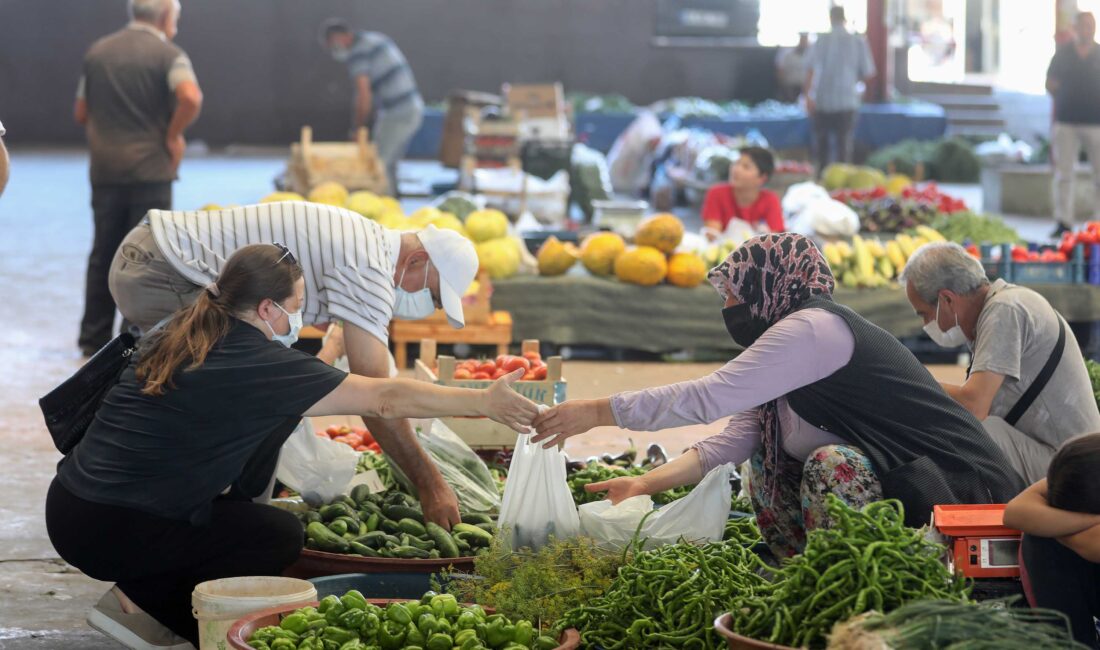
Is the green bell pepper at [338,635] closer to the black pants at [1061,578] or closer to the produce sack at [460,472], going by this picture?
the produce sack at [460,472]

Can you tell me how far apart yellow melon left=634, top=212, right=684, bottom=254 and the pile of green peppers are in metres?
5.00

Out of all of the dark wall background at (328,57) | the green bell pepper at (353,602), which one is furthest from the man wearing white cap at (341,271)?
the dark wall background at (328,57)

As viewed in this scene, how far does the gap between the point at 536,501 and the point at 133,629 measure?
112cm

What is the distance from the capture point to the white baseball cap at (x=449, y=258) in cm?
441

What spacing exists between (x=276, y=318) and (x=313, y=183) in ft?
26.8

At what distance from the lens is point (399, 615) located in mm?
3160

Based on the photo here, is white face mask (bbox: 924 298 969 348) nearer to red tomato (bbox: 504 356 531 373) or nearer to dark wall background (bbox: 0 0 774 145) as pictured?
red tomato (bbox: 504 356 531 373)

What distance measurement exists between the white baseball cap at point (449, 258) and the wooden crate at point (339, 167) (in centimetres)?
734

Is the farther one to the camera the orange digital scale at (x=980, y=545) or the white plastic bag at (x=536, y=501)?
the white plastic bag at (x=536, y=501)

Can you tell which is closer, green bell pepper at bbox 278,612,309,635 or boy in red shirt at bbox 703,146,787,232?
green bell pepper at bbox 278,612,309,635

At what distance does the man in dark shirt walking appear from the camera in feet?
42.0

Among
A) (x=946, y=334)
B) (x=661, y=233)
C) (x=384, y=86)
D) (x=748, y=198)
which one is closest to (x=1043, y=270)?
(x=748, y=198)

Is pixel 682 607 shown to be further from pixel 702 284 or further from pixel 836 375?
pixel 702 284

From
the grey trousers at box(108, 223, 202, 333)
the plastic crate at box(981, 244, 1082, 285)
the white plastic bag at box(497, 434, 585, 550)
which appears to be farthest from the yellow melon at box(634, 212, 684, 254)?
the white plastic bag at box(497, 434, 585, 550)
